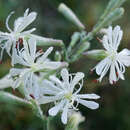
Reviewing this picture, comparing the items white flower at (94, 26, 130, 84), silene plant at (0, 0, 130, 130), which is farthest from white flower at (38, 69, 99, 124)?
white flower at (94, 26, 130, 84)

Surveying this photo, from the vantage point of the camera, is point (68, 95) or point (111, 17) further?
point (111, 17)

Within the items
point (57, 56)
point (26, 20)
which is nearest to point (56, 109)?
point (57, 56)

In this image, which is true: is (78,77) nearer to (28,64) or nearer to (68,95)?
(68,95)

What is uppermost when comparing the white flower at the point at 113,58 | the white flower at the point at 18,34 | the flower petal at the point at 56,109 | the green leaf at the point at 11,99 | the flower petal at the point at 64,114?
the white flower at the point at 18,34

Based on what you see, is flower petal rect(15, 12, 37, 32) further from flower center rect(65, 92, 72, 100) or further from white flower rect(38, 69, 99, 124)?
flower center rect(65, 92, 72, 100)

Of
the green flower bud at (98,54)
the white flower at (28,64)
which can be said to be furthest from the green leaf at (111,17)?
the white flower at (28,64)

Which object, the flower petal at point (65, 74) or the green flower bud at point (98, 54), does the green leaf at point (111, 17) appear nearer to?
the green flower bud at point (98, 54)

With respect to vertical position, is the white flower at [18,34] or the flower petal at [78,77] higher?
the white flower at [18,34]

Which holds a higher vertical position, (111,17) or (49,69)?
(111,17)
